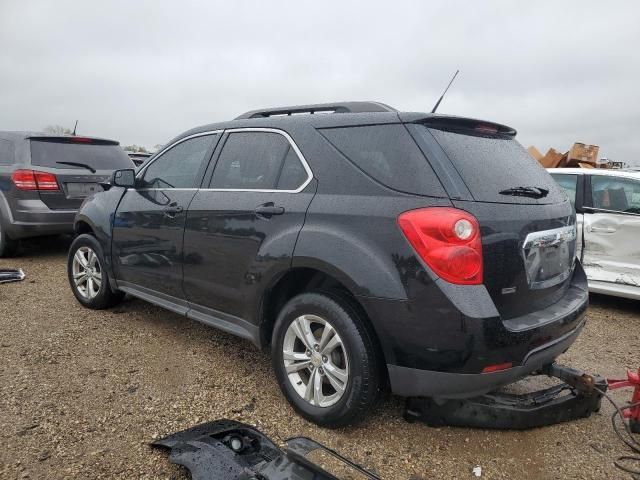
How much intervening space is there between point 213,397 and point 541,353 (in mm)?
1903

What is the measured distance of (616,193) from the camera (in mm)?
5098

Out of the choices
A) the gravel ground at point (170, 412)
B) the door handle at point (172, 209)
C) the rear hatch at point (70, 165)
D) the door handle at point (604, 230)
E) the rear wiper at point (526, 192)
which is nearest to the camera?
the gravel ground at point (170, 412)

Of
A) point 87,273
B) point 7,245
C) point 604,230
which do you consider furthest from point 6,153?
point 604,230

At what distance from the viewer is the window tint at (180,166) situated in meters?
3.51

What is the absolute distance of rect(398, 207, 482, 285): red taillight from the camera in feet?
7.11

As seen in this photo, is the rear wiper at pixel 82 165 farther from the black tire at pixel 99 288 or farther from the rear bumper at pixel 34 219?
the black tire at pixel 99 288

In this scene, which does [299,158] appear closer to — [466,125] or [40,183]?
[466,125]

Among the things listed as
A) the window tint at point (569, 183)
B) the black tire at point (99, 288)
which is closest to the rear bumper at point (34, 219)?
the black tire at point (99, 288)

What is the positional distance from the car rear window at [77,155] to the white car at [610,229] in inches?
237

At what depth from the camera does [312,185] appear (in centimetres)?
268

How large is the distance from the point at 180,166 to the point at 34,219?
362 centimetres

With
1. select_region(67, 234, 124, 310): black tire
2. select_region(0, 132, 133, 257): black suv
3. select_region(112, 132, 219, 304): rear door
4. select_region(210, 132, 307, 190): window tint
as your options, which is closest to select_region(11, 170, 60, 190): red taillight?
select_region(0, 132, 133, 257): black suv

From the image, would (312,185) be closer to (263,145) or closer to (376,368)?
(263,145)

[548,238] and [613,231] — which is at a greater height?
[548,238]
